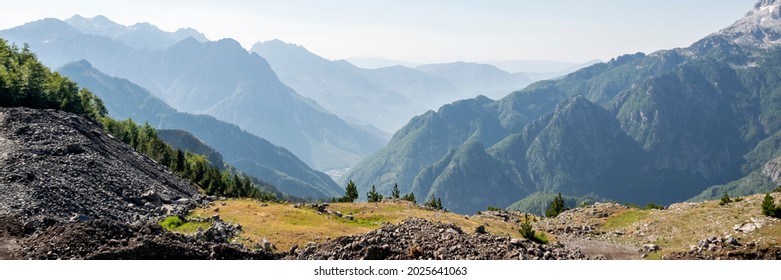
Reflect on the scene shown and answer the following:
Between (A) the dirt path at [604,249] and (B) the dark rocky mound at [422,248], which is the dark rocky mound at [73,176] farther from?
(A) the dirt path at [604,249]

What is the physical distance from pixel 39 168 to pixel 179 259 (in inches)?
1268

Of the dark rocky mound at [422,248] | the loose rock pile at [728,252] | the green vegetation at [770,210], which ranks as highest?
the dark rocky mound at [422,248]

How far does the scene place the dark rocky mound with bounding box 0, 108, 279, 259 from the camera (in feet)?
124

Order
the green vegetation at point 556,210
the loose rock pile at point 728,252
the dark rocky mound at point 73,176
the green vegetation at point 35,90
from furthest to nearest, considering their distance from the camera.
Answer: the green vegetation at point 35,90, the green vegetation at point 556,210, the dark rocky mound at point 73,176, the loose rock pile at point 728,252

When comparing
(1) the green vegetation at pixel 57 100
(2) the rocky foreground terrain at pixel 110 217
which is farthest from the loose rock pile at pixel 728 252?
(1) the green vegetation at pixel 57 100

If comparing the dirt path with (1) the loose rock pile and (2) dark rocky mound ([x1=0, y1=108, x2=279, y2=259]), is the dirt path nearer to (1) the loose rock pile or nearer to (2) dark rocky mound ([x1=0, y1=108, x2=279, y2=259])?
(1) the loose rock pile

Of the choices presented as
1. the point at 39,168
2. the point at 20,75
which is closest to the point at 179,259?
the point at 39,168

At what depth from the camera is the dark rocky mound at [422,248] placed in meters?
38.2

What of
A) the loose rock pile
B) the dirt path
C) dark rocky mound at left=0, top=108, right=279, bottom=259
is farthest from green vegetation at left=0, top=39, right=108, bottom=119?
the loose rock pile

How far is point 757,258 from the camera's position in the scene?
43.4m

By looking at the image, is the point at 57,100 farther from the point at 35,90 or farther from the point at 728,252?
the point at 728,252

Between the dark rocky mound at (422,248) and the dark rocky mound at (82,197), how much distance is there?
6.48 m

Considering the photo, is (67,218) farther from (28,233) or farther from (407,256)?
(407,256)
